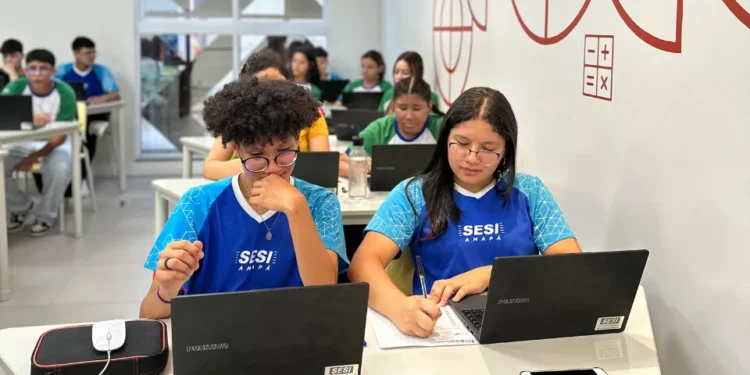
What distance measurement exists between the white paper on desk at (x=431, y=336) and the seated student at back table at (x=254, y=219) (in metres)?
0.16

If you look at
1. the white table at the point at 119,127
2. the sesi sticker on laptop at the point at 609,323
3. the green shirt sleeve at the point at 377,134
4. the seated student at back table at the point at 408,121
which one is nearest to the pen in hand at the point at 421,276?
the sesi sticker on laptop at the point at 609,323

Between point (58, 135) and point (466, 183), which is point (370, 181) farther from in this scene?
point (58, 135)

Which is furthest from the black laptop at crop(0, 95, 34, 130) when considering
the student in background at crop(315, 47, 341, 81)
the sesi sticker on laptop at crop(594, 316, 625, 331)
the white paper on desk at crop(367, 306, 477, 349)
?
the sesi sticker on laptop at crop(594, 316, 625, 331)

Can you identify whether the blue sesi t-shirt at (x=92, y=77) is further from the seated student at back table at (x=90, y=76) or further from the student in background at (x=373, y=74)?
the student in background at (x=373, y=74)

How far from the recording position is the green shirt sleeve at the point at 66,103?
18.2 feet

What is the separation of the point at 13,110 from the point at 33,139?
0.69 ft

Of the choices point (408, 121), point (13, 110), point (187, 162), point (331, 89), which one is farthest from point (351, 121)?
point (331, 89)

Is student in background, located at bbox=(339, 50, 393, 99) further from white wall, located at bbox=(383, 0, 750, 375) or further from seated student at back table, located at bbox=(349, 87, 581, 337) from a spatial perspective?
seated student at back table, located at bbox=(349, 87, 581, 337)

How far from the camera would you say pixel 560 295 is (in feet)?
4.93

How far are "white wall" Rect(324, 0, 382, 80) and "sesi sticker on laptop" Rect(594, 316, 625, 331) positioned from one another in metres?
6.44

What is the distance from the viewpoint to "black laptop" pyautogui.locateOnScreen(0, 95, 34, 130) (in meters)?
4.68

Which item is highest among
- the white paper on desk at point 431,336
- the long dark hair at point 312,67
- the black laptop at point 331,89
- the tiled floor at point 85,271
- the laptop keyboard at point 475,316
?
the long dark hair at point 312,67

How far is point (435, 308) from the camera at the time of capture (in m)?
1.58

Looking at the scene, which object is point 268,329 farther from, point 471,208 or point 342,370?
point 471,208
